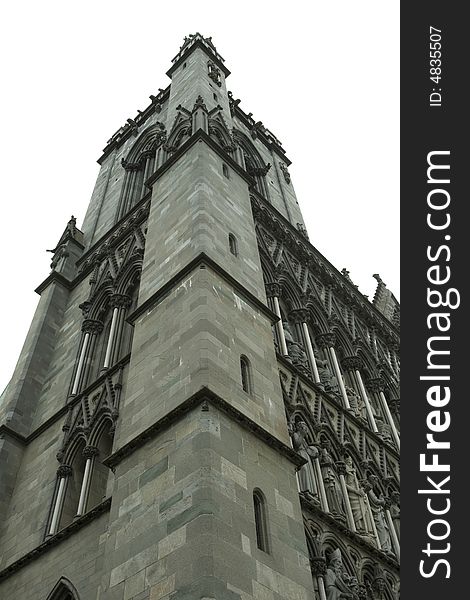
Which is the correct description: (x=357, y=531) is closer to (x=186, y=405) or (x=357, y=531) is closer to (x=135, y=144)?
(x=186, y=405)

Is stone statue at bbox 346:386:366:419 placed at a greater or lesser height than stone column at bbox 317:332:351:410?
lesser

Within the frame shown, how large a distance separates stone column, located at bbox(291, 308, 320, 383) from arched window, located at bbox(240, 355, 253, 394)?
A: 4906 mm

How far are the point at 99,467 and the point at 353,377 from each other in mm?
8140

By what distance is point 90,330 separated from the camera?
16766 mm

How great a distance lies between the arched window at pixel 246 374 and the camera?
33.4ft

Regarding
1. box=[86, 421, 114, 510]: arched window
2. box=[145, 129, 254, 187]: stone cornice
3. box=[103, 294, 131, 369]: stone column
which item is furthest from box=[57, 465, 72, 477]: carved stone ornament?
box=[145, 129, 254, 187]: stone cornice

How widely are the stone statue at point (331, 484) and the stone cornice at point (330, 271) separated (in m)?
8.39

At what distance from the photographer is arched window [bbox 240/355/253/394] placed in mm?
10180

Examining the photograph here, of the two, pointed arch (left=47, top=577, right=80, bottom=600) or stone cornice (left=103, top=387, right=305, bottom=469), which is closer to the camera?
stone cornice (left=103, top=387, right=305, bottom=469)

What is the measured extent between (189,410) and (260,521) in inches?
68.6

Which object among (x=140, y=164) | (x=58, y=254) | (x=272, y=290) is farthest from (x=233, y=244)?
(x=140, y=164)

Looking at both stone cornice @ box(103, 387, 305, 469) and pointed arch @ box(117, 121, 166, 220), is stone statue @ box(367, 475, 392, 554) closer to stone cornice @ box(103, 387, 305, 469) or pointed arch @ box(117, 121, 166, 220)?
stone cornice @ box(103, 387, 305, 469)

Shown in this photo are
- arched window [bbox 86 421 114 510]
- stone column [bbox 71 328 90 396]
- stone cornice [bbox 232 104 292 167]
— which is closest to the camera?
arched window [bbox 86 421 114 510]

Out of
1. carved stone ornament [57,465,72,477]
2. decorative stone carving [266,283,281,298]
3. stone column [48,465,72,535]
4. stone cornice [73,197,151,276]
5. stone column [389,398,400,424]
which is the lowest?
stone column [48,465,72,535]
